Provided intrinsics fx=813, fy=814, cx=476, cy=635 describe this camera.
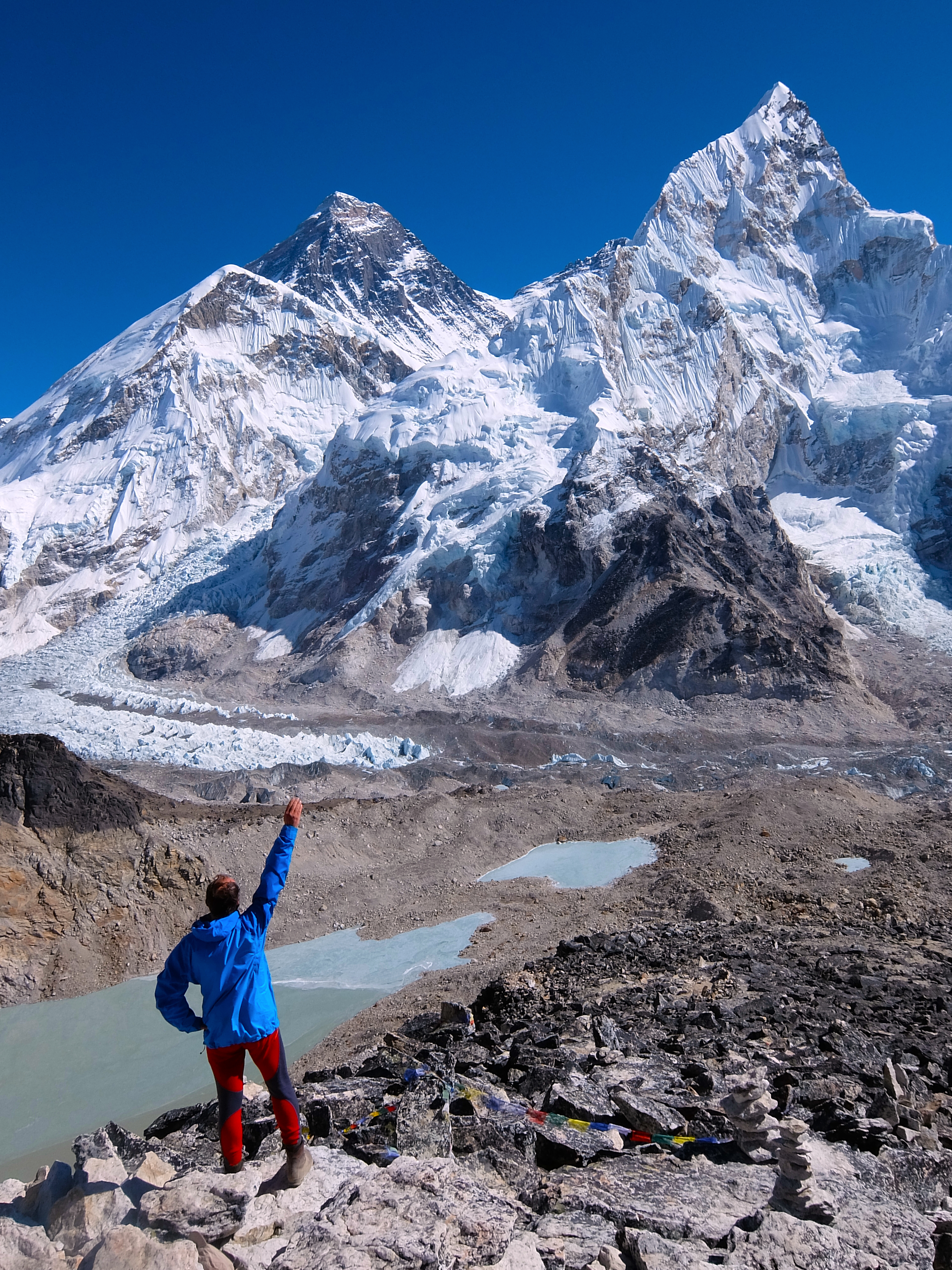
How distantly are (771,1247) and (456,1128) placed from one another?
1.72 meters

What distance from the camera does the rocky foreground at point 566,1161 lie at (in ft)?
10.9

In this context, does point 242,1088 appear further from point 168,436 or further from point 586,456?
point 168,436

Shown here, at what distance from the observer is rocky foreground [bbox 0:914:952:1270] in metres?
3.33

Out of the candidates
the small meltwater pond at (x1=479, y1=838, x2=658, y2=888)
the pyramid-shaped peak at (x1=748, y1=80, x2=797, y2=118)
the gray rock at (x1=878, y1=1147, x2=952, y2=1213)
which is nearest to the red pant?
the gray rock at (x1=878, y1=1147, x2=952, y2=1213)

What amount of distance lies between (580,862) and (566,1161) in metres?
14.8

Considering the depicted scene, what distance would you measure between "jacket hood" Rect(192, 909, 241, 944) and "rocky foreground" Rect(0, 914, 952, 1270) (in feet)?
3.44

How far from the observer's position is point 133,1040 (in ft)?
34.1

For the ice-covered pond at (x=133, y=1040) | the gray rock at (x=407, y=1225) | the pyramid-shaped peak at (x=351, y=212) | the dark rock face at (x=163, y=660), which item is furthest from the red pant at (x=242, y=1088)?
the pyramid-shaped peak at (x=351, y=212)

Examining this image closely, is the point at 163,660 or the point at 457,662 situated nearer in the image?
the point at 457,662

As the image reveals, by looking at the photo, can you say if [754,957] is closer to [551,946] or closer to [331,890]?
[551,946]

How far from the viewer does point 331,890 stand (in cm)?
1578

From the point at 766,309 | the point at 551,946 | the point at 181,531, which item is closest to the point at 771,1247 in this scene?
the point at 551,946

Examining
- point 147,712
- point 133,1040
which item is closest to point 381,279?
point 147,712

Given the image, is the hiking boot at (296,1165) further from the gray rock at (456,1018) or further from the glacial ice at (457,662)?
the glacial ice at (457,662)
